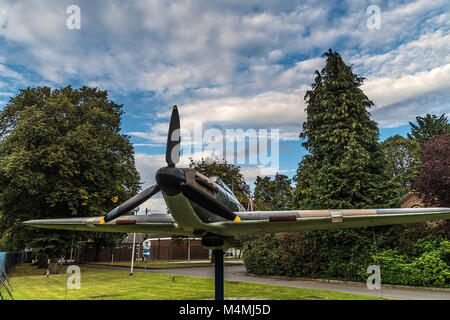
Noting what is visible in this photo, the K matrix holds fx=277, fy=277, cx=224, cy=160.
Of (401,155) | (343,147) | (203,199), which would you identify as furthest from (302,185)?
(401,155)

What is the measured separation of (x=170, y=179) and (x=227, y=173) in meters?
26.2

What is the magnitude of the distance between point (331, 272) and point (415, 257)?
4552 millimetres

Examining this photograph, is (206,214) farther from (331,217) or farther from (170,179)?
(331,217)

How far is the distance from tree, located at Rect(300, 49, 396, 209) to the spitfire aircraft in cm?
977

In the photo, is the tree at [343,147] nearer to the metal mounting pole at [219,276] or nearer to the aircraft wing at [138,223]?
the metal mounting pole at [219,276]

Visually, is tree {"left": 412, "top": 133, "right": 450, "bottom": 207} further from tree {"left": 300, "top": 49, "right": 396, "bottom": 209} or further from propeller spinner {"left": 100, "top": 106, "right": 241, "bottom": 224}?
propeller spinner {"left": 100, "top": 106, "right": 241, "bottom": 224}

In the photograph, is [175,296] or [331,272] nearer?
[175,296]

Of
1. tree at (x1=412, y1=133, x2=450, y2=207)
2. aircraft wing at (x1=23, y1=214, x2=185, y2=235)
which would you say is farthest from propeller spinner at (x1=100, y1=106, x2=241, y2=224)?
tree at (x1=412, y1=133, x2=450, y2=207)

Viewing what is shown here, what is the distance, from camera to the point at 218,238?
8.11 meters

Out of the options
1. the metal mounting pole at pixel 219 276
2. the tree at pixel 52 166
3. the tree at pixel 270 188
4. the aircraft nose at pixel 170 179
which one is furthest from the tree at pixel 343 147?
the tree at pixel 270 188

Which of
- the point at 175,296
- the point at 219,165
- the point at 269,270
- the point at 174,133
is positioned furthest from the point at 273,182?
the point at 174,133

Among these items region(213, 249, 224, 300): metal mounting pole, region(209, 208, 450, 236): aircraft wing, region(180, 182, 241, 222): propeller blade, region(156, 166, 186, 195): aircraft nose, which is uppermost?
region(156, 166, 186, 195): aircraft nose

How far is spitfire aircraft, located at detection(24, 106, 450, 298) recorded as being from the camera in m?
5.99
